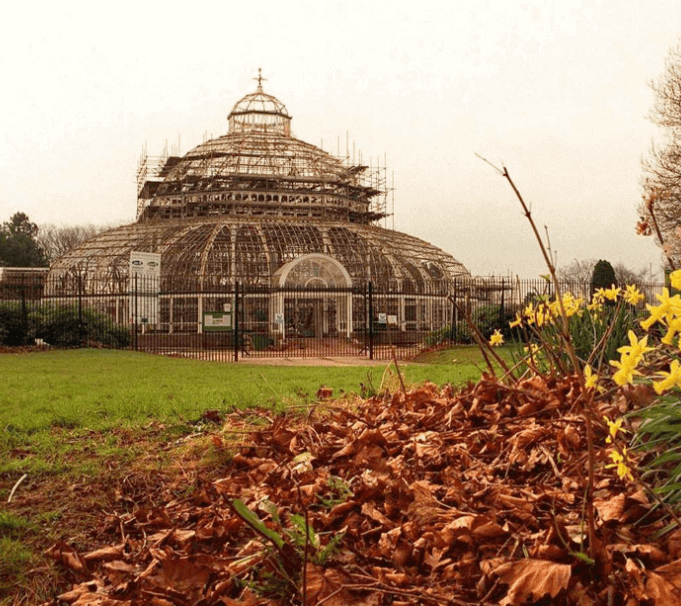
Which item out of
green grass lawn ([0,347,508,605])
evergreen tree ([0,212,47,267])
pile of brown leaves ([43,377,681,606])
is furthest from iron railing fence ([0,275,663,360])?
evergreen tree ([0,212,47,267])

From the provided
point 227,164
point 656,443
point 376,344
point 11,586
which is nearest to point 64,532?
point 11,586

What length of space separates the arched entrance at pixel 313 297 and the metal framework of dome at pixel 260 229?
0.24 feet

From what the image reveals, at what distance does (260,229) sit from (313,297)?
7.41 m

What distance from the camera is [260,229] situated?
3859 centimetres

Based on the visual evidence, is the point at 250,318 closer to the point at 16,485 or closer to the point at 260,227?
the point at 260,227

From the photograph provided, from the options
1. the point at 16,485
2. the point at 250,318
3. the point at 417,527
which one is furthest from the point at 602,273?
the point at 417,527

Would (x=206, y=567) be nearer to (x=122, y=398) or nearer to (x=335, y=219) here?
(x=122, y=398)

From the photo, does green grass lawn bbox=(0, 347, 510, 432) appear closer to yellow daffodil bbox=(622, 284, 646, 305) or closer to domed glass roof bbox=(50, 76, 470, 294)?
yellow daffodil bbox=(622, 284, 646, 305)

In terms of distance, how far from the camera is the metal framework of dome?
34.9 m

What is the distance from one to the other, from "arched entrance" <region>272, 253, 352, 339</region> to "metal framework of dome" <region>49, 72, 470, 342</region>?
2.9 inches

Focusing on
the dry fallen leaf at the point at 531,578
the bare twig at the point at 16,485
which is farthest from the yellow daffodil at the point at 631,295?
the bare twig at the point at 16,485

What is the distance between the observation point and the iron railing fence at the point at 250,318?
79.5 feet

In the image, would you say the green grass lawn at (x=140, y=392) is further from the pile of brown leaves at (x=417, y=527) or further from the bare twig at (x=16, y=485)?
the pile of brown leaves at (x=417, y=527)

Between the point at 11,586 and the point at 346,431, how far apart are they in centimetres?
209
